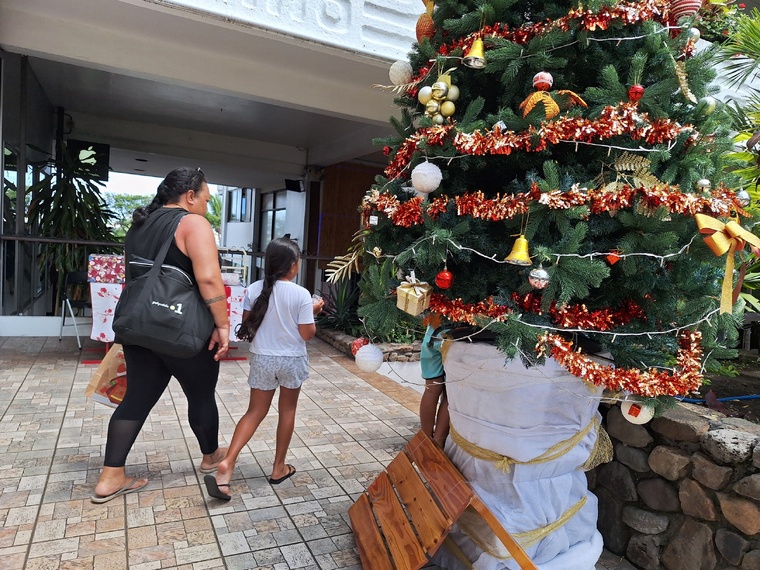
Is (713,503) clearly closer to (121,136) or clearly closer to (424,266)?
(424,266)

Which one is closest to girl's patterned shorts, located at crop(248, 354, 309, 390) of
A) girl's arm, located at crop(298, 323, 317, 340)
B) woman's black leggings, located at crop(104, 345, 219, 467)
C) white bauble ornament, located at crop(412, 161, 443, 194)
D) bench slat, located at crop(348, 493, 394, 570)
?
girl's arm, located at crop(298, 323, 317, 340)

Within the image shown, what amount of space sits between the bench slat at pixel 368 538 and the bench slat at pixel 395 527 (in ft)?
0.14

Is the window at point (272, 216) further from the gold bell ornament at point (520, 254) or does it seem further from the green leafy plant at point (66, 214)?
the gold bell ornament at point (520, 254)

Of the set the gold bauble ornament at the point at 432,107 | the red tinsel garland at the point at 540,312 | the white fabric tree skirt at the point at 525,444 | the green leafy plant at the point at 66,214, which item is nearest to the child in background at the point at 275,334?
the white fabric tree skirt at the point at 525,444

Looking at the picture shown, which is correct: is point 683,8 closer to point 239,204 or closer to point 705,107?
point 705,107

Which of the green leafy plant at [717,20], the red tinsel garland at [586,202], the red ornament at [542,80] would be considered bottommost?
the red tinsel garland at [586,202]

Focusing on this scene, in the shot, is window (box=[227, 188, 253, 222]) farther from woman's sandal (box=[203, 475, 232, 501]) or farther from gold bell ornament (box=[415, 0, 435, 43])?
gold bell ornament (box=[415, 0, 435, 43])

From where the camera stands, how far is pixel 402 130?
7.22ft

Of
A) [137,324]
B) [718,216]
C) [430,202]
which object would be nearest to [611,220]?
[718,216]

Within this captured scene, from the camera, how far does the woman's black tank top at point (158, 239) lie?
2.50 metres

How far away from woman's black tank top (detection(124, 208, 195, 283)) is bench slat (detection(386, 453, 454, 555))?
1336 mm

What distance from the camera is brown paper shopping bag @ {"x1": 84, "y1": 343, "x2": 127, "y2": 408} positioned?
2.95 metres

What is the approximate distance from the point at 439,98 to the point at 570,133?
1.61ft

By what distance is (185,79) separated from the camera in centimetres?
530
